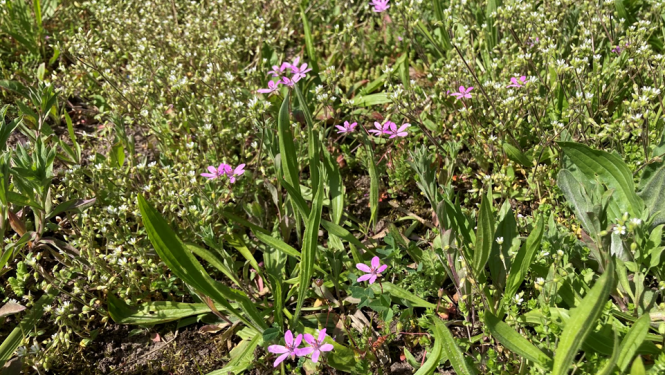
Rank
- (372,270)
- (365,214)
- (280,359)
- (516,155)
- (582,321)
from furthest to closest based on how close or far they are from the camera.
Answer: (365,214) < (516,155) < (372,270) < (280,359) < (582,321)

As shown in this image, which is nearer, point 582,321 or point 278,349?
point 582,321

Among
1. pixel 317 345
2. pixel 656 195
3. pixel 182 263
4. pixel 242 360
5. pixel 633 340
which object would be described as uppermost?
pixel 182 263

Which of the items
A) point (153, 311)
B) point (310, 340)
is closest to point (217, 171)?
point (153, 311)

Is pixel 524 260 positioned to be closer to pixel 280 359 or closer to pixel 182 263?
pixel 280 359

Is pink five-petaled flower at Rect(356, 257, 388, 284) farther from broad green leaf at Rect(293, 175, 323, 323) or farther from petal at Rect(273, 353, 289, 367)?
petal at Rect(273, 353, 289, 367)

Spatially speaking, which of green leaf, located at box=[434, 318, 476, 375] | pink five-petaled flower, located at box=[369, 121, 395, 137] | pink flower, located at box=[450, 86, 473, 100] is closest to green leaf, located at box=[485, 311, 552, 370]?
green leaf, located at box=[434, 318, 476, 375]

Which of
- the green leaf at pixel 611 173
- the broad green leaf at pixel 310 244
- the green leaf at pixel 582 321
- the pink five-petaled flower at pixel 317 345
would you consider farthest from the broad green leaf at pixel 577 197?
the pink five-petaled flower at pixel 317 345

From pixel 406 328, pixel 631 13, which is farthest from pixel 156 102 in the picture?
pixel 631 13

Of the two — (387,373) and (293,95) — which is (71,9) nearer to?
(293,95)
